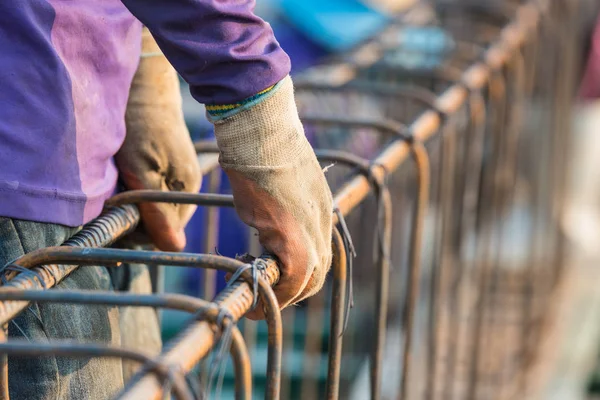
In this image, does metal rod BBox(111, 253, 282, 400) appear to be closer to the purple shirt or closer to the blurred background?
the purple shirt

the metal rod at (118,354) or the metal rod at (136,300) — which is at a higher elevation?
the metal rod at (118,354)

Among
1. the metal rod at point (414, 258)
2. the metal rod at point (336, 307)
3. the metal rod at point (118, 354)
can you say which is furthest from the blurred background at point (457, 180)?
the metal rod at point (118, 354)

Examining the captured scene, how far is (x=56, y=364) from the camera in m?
1.49

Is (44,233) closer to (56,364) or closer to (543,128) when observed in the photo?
(56,364)

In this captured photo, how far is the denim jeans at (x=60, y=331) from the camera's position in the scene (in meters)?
1.46

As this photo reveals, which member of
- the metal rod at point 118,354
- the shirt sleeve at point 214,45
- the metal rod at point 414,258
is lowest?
the metal rod at point 414,258

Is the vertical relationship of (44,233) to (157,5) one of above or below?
below

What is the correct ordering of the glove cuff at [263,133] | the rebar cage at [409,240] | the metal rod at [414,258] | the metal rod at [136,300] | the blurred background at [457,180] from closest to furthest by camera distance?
the metal rod at [136,300]
the rebar cage at [409,240]
the glove cuff at [263,133]
the metal rod at [414,258]
the blurred background at [457,180]

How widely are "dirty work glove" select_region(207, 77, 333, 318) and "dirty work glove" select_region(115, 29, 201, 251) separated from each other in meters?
0.39

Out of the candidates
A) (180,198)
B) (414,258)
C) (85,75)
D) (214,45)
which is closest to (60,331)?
(180,198)

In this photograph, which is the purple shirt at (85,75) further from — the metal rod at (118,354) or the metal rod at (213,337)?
the metal rod at (118,354)

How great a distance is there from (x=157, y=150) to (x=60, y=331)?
0.45 metres

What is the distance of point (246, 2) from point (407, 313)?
120 centimetres

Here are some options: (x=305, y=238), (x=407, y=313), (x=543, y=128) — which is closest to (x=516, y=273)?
(x=543, y=128)
